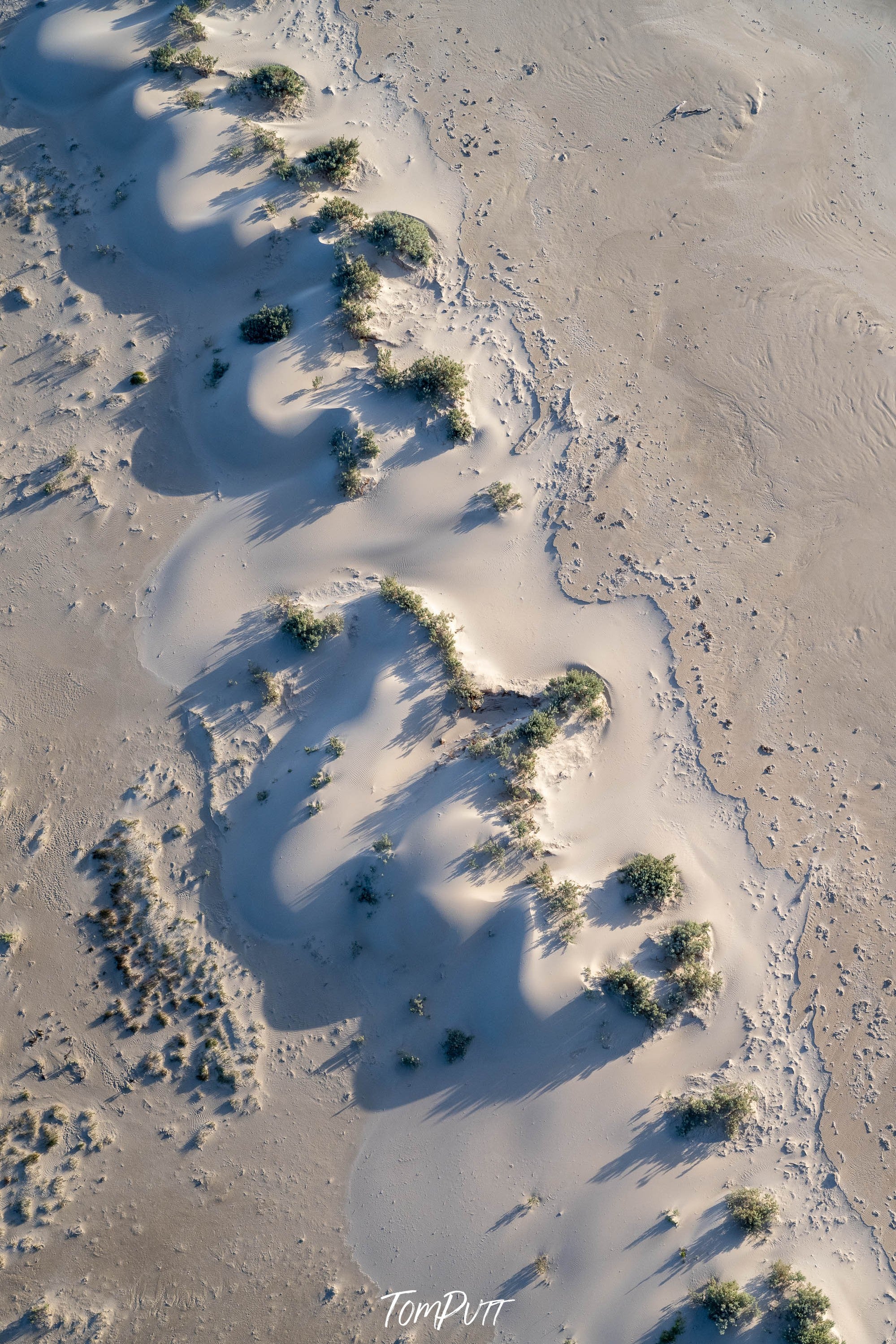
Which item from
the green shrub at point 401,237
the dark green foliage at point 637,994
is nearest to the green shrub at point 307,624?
the green shrub at point 401,237

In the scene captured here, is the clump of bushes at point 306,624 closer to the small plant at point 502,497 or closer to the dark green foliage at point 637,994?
the small plant at point 502,497

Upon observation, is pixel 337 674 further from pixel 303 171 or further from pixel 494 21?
pixel 494 21

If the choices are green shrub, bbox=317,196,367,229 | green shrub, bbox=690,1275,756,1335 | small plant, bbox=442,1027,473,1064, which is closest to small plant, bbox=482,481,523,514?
green shrub, bbox=317,196,367,229

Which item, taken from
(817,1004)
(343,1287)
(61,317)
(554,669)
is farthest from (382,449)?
(343,1287)

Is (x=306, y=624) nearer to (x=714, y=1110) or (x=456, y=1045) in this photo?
(x=456, y=1045)

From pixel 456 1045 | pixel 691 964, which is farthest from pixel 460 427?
pixel 456 1045

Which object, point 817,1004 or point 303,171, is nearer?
point 817,1004
